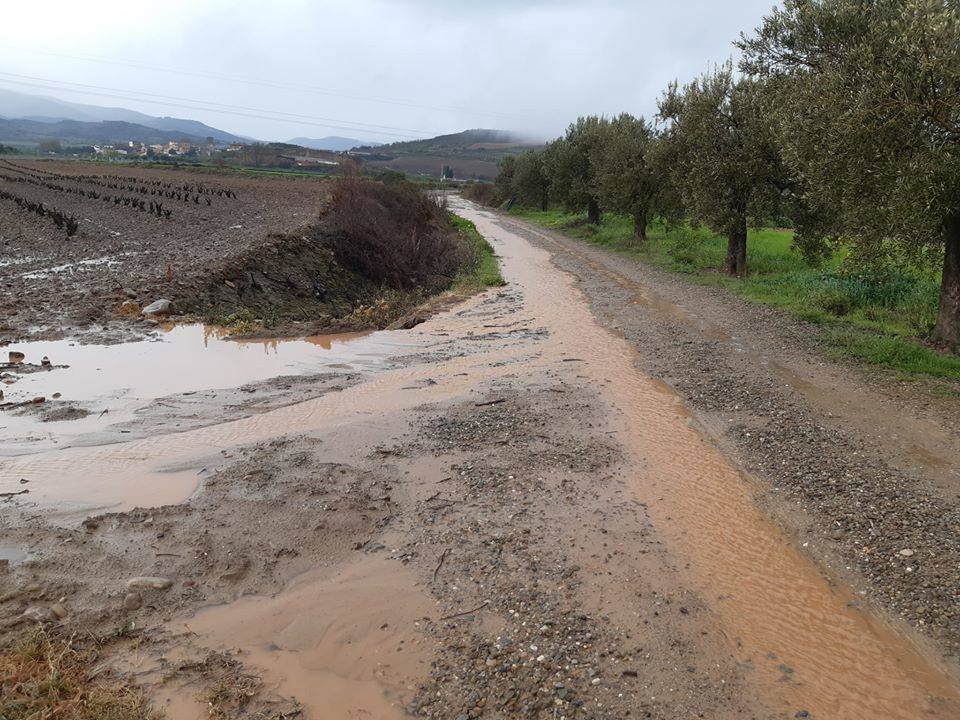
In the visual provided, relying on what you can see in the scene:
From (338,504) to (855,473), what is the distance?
644cm

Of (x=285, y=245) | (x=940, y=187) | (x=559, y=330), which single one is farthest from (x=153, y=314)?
(x=940, y=187)

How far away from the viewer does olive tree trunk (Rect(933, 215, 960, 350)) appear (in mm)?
12742

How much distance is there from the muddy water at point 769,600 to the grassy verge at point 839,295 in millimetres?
5455

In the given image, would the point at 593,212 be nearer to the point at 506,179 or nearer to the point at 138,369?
the point at 506,179

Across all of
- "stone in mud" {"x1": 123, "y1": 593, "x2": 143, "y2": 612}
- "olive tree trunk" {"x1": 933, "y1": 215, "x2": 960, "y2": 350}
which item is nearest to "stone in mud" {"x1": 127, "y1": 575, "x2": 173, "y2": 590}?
"stone in mud" {"x1": 123, "y1": 593, "x2": 143, "y2": 612}

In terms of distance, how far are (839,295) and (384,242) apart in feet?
55.5

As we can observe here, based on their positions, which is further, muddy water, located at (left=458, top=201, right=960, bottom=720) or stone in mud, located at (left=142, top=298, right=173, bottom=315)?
stone in mud, located at (left=142, top=298, right=173, bottom=315)

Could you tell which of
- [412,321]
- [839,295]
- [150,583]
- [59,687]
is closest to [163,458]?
[150,583]

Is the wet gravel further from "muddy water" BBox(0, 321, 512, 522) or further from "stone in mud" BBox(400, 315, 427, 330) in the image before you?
"stone in mud" BBox(400, 315, 427, 330)

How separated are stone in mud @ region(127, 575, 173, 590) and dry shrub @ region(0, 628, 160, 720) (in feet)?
2.68

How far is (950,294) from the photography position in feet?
43.3

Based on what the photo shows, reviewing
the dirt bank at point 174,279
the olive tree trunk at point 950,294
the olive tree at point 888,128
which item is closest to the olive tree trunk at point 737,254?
the olive tree at point 888,128

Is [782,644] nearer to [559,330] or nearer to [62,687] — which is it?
[62,687]

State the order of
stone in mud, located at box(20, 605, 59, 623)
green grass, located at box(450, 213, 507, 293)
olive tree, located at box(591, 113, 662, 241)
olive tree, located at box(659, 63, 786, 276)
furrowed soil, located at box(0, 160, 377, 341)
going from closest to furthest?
stone in mud, located at box(20, 605, 59, 623) → furrowed soil, located at box(0, 160, 377, 341) → olive tree, located at box(659, 63, 786, 276) → green grass, located at box(450, 213, 507, 293) → olive tree, located at box(591, 113, 662, 241)
